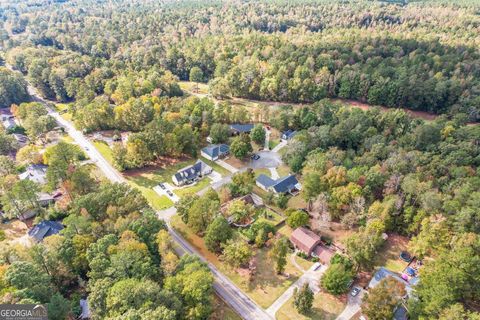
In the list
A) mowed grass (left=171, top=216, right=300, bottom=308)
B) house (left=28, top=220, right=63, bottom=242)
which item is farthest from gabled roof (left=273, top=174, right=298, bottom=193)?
house (left=28, top=220, right=63, bottom=242)

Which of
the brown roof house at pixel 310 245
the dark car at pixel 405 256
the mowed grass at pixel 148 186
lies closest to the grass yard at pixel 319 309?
the brown roof house at pixel 310 245

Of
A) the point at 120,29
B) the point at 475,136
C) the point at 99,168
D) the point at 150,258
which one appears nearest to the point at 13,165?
the point at 99,168

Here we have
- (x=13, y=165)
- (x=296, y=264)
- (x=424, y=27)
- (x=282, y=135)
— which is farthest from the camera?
(x=424, y=27)

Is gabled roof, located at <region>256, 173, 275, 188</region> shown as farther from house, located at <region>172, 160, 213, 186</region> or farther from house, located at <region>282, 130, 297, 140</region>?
house, located at <region>282, 130, 297, 140</region>

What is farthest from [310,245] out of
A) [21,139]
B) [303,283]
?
[21,139]

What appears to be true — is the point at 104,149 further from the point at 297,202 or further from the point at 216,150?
the point at 297,202

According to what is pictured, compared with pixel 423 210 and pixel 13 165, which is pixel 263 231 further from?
pixel 13 165
